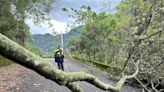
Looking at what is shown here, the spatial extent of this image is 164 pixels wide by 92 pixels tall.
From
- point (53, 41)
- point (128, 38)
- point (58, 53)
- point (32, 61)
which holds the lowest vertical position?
point (58, 53)

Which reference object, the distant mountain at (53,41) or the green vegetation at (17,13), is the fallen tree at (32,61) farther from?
the green vegetation at (17,13)

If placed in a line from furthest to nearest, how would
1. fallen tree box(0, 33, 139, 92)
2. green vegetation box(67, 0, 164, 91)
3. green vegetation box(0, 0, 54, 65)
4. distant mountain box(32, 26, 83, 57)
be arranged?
1. green vegetation box(0, 0, 54, 65)
2. distant mountain box(32, 26, 83, 57)
3. green vegetation box(67, 0, 164, 91)
4. fallen tree box(0, 33, 139, 92)

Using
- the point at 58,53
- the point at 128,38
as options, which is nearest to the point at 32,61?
the point at 128,38

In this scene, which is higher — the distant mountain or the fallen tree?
the distant mountain

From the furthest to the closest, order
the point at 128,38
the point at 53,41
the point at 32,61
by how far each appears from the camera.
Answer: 1. the point at 53,41
2. the point at 128,38
3. the point at 32,61

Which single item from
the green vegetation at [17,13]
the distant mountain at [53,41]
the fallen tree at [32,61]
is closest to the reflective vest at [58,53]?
the distant mountain at [53,41]

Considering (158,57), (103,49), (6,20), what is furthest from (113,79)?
(103,49)

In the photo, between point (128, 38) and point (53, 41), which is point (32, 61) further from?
point (53, 41)

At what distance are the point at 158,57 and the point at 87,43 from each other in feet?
102

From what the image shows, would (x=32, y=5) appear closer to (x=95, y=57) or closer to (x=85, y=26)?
(x=85, y=26)

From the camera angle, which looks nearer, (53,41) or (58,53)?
(58,53)

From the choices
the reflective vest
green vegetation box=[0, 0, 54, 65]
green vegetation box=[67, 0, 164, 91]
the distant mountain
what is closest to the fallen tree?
green vegetation box=[67, 0, 164, 91]

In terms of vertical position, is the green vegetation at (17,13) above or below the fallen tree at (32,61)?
above

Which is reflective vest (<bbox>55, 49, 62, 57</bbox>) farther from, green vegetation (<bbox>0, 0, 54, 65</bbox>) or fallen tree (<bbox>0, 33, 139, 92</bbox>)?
fallen tree (<bbox>0, 33, 139, 92</bbox>)
